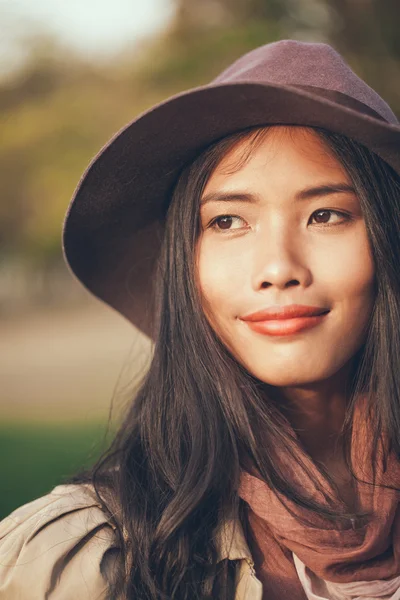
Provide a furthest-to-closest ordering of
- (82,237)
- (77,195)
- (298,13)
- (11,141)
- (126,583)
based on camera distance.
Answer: (11,141), (298,13), (82,237), (77,195), (126,583)

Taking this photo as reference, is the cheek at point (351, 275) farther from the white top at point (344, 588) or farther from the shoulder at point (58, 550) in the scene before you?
the shoulder at point (58, 550)

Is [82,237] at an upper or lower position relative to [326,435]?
upper

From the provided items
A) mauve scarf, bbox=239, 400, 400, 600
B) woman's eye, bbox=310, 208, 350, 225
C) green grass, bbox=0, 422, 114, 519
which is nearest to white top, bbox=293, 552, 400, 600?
mauve scarf, bbox=239, 400, 400, 600

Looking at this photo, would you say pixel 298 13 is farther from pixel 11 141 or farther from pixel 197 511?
pixel 197 511

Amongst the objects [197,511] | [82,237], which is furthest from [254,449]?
[82,237]

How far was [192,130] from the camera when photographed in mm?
2145

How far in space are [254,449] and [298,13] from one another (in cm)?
681

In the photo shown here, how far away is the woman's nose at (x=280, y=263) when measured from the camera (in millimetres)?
1987

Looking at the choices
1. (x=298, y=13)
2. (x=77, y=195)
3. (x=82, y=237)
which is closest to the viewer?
(x=77, y=195)

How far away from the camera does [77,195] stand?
7.54ft

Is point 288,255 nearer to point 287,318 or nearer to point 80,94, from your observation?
point 287,318

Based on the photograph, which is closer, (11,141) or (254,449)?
(254,449)

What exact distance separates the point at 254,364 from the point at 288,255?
0.33 meters

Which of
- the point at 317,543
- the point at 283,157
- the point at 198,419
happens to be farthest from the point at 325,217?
the point at 317,543
